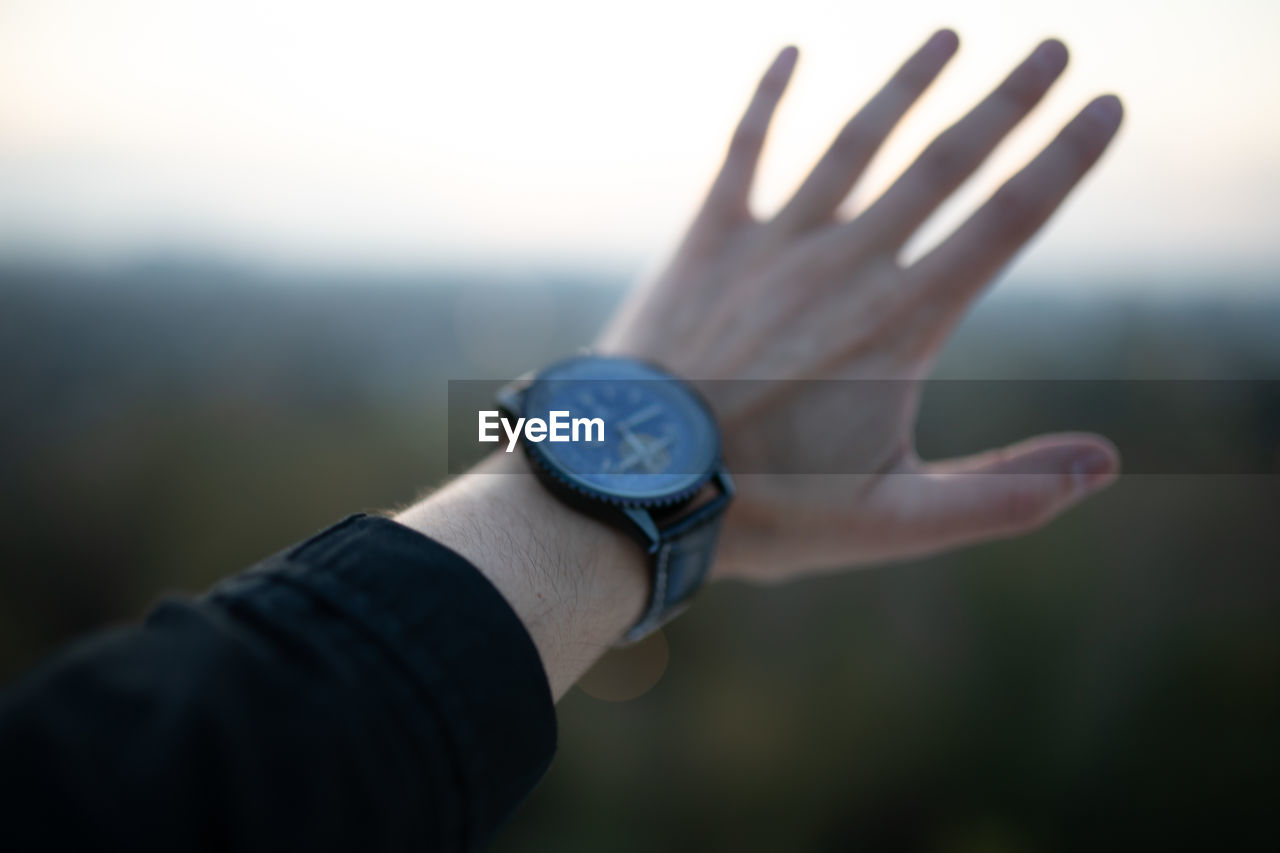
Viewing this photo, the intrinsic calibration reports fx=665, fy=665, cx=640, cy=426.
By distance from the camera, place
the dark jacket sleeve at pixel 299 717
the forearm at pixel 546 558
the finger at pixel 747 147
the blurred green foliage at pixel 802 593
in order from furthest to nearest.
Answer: the blurred green foliage at pixel 802 593, the finger at pixel 747 147, the forearm at pixel 546 558, the dark jacket sleeve at pixel 299 717

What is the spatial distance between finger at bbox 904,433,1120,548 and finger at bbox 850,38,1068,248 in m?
0.78

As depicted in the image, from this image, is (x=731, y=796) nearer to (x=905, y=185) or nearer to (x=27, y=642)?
(x=905, y=185)

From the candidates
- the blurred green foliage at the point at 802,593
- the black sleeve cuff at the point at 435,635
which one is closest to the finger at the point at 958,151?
the black sleeve cuff at the point at 435,635

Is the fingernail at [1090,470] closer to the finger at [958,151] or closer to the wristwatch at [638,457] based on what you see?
the finger at [958,151]

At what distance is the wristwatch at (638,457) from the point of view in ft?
5.68

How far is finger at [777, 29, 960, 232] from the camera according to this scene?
2.10 metres

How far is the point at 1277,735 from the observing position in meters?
10.1

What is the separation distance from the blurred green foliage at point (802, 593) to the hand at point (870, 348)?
952 cm

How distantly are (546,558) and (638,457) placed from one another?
45 centimetres

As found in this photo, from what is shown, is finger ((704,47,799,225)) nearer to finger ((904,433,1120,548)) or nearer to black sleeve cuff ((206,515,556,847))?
finger ((904,433,1120,548))

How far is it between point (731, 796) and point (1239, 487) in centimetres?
1215

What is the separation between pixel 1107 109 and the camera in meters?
1.84

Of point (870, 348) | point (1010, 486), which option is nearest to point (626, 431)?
point (870, 348)

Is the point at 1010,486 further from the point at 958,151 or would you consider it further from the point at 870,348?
the point at 958,151
